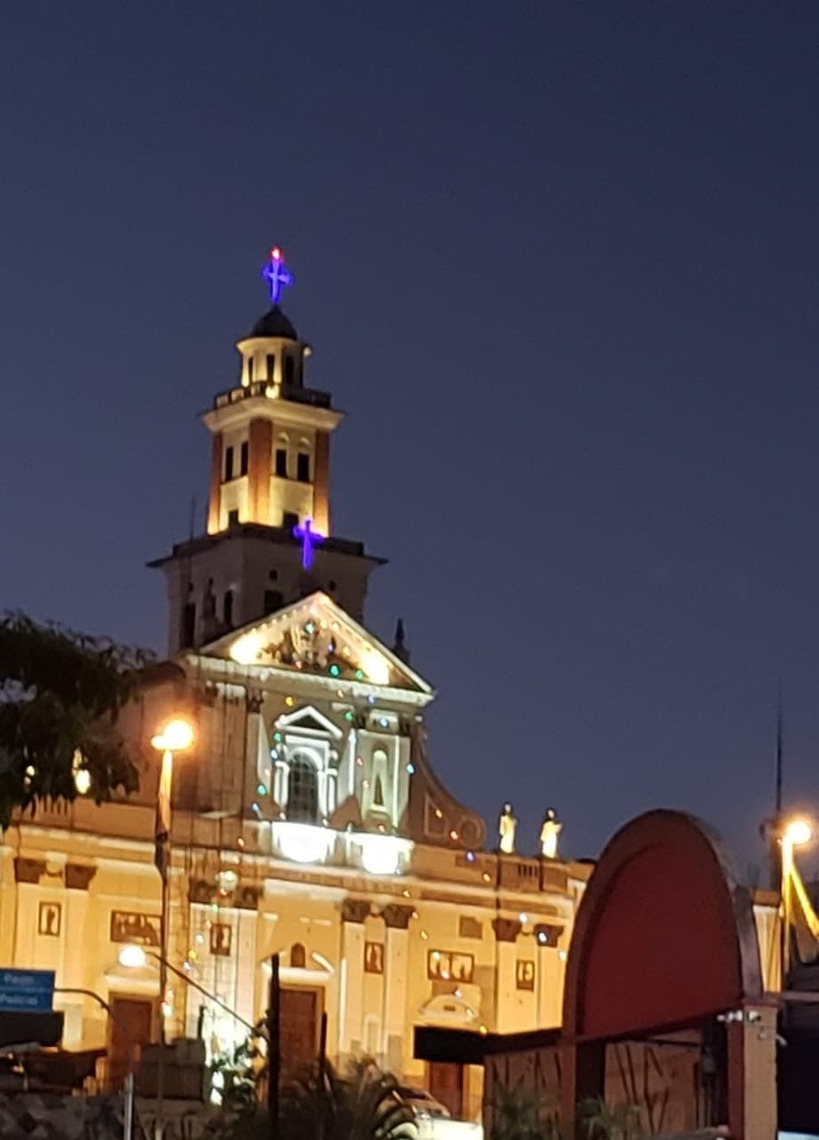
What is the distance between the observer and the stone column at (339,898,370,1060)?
75.1 meters

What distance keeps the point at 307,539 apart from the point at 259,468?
2643mm

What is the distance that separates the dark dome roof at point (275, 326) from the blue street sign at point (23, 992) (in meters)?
38.5

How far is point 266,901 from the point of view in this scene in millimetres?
75375

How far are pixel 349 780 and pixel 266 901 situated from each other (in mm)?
4479

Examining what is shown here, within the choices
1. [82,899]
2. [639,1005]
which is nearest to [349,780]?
[82,899]

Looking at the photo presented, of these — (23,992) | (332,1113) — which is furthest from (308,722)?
(332,1113)

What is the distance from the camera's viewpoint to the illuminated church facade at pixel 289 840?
7231 cm

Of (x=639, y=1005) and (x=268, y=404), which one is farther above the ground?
(x=268, y=404)

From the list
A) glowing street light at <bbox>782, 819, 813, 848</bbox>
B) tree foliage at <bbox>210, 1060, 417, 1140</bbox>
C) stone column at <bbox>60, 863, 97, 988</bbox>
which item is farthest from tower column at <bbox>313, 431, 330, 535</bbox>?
tree foliage at <bbox>210, 1060, 417, 1140</bbox>

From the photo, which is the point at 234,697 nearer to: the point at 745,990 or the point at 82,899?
the point at 82,899

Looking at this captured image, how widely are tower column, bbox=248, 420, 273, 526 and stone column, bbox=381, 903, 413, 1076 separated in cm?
1113

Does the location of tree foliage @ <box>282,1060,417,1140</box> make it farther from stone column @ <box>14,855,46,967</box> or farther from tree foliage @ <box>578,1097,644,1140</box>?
stone column @ <box>14,855,46,967</box>

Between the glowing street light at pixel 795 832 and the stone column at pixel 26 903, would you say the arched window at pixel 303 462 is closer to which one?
the stone column at pixel 26 903

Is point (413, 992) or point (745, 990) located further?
point (413, 992)
